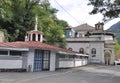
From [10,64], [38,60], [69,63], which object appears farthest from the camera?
[69,63]

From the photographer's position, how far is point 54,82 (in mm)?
20438

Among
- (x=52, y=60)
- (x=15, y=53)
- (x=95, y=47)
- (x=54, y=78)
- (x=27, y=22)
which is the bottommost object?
(x=54, y=78)

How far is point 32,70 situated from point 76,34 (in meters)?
60.7

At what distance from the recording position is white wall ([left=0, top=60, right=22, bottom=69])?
30.8 m

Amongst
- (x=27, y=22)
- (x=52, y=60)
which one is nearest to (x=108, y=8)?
(x=52, y=60)

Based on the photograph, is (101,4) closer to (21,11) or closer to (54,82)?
(54,82)

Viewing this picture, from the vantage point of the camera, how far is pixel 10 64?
31.4 metres

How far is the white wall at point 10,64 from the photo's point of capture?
30788mm

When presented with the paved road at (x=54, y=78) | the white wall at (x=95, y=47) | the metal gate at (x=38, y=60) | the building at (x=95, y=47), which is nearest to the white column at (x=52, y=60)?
the metal gate at (x=38, y=60)

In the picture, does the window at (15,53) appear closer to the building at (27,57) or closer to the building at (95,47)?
the building at (27,57)

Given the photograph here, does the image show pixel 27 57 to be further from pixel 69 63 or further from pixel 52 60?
pixel 69 63

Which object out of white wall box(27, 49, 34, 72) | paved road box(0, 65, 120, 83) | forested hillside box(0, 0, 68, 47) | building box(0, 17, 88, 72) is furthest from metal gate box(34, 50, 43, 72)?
forested hillside box(0, 0, 68, 47)

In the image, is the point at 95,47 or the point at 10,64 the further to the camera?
the point at 95,47

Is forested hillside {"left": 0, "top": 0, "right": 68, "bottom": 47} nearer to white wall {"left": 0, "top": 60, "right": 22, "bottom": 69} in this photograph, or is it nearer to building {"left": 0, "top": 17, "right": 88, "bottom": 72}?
building {"left": 0, "top": 17, "right": 88, "bottom": 72}
